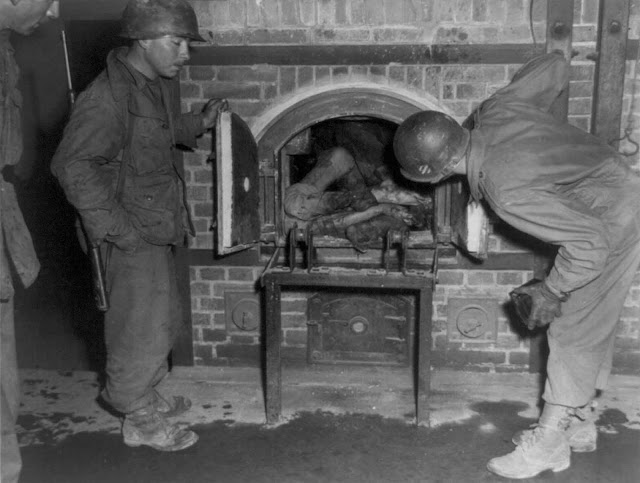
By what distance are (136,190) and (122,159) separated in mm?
164

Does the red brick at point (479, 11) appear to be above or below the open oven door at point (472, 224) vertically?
above

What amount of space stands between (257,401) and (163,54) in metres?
2.03

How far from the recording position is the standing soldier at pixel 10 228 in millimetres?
2439

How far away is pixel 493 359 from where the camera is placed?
3945 millimetres

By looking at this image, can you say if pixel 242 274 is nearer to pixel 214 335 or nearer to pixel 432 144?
pixel 214 335

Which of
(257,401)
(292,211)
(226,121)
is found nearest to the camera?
(226,121)

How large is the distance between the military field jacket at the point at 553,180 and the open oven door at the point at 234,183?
1.23 m

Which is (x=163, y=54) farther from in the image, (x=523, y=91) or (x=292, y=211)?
(x=523, y=91)

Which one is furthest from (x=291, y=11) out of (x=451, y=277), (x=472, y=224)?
(x=451, y=277)

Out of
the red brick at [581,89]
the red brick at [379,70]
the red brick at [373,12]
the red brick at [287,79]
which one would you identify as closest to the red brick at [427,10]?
the red brick at [373,12]

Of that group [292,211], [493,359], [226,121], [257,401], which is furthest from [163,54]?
[493,359]

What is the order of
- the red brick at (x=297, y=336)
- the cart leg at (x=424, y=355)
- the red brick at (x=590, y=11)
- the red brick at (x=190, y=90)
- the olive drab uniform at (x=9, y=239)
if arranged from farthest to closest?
the red brick at (x=297, y=336)
the red brick at (x=190, y=90)
the red brick at (x=590, y=11)
the cart leg at (x=424, y=355)
the olive drab uniform at (x=9, y=239)

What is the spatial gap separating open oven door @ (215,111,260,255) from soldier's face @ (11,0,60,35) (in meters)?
0.94

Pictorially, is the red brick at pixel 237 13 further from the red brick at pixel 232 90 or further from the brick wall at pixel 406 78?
the red brick at pixel 232 90
